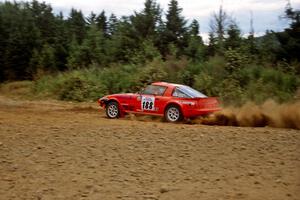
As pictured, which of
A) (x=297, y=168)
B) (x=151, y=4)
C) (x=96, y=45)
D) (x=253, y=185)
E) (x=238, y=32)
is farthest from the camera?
(x=151, y=4)

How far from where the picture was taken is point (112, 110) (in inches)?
634

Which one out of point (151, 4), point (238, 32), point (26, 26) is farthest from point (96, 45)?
point (238, 32)

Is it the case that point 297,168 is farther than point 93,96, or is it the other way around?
point 93,96

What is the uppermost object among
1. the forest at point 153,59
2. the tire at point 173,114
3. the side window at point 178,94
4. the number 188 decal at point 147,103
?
the forest at point 153,59

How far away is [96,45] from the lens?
43094mm

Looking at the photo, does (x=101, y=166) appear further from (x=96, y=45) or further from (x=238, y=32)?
(x=96, y=45)

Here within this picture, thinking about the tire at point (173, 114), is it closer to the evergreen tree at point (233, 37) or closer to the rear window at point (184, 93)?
the rear window at point (184, 93)

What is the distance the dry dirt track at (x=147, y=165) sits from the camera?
634cm

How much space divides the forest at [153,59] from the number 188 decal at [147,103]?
13.5ft

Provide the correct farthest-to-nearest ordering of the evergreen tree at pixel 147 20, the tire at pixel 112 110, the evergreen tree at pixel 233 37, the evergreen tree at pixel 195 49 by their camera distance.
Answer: the evergreen tree at pixel 147 20 < the evergreen tree at pixel 195 49 < the evergreen tree at pixel 233 37 < the tire at pixel 112 110

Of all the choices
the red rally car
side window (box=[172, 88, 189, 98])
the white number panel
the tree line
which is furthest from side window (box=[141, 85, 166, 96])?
the tree line

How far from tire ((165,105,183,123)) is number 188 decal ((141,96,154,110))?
628mm

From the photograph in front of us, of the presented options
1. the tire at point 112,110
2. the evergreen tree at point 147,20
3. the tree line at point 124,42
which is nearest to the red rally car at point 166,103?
the tire at point 112,110

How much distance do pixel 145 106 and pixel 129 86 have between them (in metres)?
10.3
